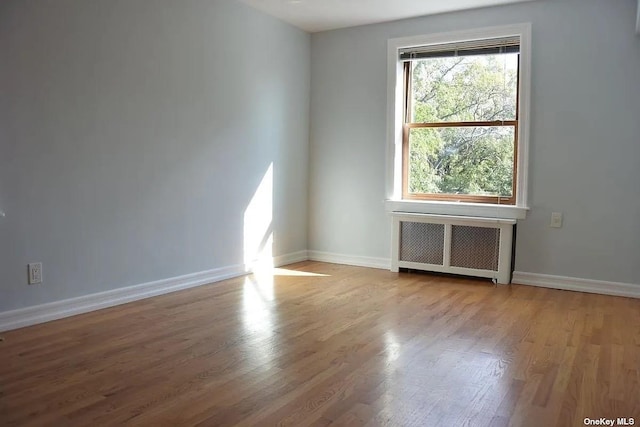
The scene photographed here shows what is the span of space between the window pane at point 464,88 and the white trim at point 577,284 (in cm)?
139

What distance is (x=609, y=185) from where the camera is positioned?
4258 mm

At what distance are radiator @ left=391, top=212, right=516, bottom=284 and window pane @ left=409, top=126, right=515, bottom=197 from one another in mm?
354

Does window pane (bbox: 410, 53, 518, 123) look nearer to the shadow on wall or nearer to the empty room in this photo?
the empty room

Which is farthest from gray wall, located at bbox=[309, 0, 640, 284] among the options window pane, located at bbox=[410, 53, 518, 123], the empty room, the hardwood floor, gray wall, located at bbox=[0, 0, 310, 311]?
gray wall, located at bbox=[0, 0, 310, 311]

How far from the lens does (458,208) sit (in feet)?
15.9

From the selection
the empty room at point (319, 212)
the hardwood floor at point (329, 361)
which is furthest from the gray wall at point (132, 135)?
the hardwood floor at point (329, 361)

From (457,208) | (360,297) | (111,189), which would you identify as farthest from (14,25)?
(457,208)

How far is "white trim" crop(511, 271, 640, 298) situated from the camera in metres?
4.23

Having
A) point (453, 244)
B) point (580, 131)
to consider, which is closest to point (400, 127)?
point (453, 244)

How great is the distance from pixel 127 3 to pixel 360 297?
269 centimetres

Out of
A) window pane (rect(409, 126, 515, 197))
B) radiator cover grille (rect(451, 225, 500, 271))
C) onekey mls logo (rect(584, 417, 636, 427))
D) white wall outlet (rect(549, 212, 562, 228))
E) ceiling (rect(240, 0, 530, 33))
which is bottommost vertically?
onekey mls logo (rect(584, 417, 636, 427))

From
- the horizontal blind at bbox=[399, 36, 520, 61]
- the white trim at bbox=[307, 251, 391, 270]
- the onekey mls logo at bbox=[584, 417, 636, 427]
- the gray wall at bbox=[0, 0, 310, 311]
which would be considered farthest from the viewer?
the white trim at bbox=[307, 251, 391, 270]

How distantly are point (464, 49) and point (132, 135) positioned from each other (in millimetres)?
2954

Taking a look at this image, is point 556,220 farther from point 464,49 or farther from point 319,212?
point 319,212
